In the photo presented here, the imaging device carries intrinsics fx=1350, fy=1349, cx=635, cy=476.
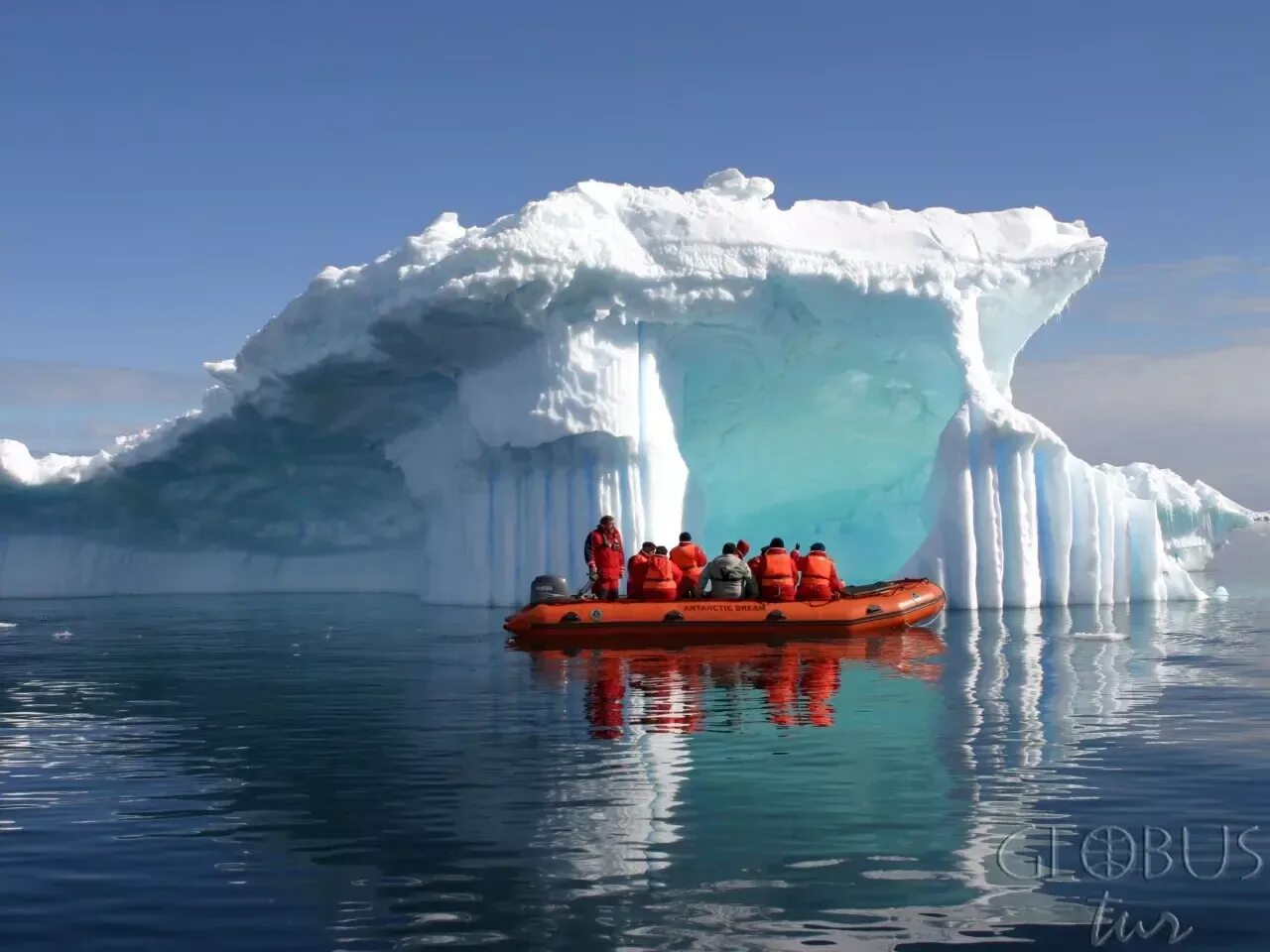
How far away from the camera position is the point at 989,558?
23469 millimetres

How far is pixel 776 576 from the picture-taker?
1845 cm

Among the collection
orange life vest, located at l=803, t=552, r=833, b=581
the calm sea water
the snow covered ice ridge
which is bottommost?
the calm sea water

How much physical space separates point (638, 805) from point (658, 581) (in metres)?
10.4

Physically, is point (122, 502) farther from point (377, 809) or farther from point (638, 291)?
point (377, 809)

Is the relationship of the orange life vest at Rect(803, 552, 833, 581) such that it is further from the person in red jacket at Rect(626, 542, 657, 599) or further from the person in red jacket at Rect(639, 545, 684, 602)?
the person in red jacket at Rect(626, 542, 657, 599)

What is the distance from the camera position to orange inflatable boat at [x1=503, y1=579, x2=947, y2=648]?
17828mm

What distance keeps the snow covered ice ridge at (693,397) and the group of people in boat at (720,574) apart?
4856 mm

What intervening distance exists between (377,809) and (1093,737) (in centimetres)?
549

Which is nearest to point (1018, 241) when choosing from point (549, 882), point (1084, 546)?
point (1084, 546)

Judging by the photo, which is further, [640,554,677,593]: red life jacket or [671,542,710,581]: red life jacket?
[671,542,710,581]: red life jacket

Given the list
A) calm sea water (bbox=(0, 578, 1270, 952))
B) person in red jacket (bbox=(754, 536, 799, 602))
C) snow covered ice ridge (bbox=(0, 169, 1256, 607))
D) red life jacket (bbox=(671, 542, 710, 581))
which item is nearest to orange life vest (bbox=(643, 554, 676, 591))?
red life jacket (bbox=(671, 542, 710, 581))

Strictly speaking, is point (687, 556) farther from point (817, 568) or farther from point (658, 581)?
point (817, 568)

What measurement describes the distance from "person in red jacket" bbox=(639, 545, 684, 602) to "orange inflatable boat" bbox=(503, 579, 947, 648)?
310 mm

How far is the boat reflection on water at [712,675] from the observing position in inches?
452
